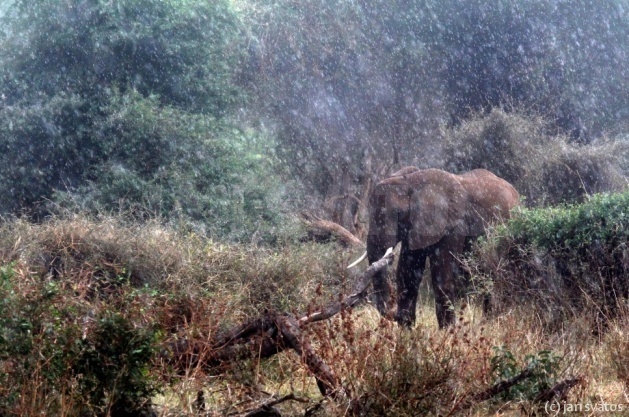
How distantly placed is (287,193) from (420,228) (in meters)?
5.97

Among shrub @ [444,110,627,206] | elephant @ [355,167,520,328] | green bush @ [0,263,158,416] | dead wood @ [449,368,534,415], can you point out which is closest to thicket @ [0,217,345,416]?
green bush @ [0,263,158,416]

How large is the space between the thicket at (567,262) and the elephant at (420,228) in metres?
1.62

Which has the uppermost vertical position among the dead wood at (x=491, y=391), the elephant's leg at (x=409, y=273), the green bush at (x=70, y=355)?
the green bush at (x=70, y=355)

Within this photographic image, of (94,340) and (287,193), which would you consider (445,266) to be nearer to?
(287,193)

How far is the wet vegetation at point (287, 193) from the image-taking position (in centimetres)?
495

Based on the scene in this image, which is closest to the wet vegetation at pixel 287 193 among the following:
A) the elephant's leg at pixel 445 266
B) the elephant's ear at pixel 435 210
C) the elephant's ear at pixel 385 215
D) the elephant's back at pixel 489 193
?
the elephant's leg at pixel 445 266

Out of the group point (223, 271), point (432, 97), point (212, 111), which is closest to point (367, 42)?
point (432, 97)

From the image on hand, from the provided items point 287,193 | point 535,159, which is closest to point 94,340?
point 287,193

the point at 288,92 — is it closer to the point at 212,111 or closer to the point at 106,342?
the point at 212,111

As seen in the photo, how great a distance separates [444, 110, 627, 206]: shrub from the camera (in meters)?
15.1

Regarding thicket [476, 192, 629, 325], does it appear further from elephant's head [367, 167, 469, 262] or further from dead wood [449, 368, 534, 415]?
dead wood [449, 368, 534, 415]

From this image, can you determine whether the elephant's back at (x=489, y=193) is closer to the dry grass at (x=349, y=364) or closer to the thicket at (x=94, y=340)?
the dry grass at (x=349, y=364)

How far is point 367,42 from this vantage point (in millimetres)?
18734

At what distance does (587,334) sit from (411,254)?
12.5 feet
